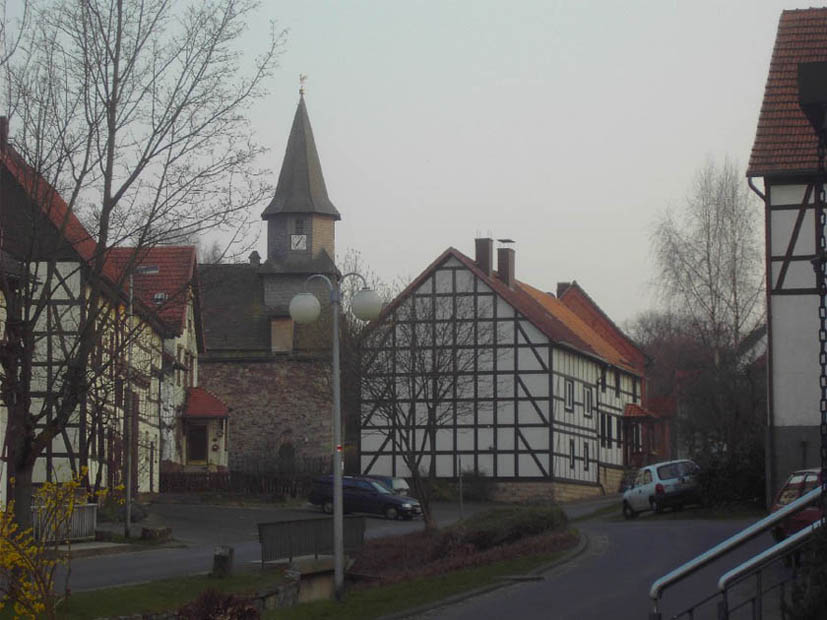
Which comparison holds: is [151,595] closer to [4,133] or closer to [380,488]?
[4,133]

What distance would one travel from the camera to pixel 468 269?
58500mm

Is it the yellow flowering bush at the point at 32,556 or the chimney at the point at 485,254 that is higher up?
the chimney at the point at 485,254

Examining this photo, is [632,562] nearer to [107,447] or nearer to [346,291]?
[107,447]

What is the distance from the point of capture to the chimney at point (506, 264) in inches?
2516

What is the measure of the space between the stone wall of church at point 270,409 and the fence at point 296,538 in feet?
118

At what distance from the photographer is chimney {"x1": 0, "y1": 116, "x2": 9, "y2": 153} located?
18.9m

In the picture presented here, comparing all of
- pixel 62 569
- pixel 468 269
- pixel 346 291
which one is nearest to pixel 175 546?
pixel 62 569

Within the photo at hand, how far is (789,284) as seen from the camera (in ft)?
107

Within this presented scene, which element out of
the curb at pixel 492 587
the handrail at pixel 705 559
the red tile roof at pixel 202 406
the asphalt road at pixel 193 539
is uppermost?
the red tile roof at pixel 202 406

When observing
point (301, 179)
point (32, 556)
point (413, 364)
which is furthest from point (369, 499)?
point (32, 556)

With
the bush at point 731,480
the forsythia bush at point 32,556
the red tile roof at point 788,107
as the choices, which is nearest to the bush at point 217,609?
the forsythia bush at point 32,556

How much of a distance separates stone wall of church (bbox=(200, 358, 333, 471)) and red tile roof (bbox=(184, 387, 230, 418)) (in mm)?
5842

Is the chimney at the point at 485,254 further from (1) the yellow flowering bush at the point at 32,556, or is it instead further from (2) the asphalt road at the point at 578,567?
(1) the yellow flowering bush at the point at 32,556

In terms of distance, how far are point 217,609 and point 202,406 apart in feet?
146
